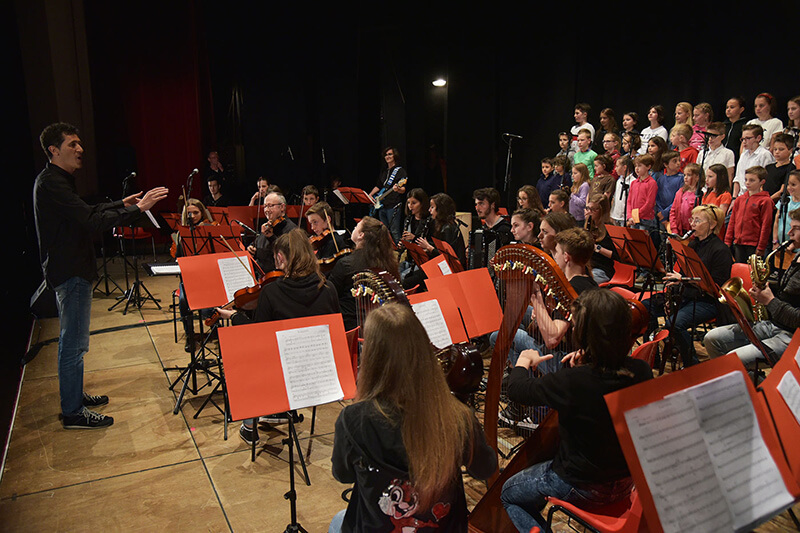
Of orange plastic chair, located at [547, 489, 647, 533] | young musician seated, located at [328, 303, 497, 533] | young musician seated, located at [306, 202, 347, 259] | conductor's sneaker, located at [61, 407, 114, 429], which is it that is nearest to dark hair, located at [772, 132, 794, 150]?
young musician seated, located at [306, 202, 347, 259]

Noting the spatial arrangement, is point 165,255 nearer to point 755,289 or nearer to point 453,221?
point 453,221

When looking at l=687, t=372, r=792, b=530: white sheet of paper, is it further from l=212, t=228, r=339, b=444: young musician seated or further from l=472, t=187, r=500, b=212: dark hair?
l=472, t=187, r=500, b=212: dark hair

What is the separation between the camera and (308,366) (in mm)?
2895

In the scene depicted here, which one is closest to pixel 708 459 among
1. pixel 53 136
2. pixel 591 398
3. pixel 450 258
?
pixel 591 398

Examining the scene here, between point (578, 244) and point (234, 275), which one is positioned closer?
point (578, 244)

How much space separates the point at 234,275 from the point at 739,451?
380 centimetres

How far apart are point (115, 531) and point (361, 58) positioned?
1097 cm

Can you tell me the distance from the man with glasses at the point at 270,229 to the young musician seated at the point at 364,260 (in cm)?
170

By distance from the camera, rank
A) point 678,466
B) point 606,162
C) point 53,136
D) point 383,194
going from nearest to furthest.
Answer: point 678,466 < point 53,136 < point 606,162 < point 383,194

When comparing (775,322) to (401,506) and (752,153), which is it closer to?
(401,506)

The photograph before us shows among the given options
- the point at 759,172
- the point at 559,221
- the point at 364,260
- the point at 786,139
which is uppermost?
the point at 786,139

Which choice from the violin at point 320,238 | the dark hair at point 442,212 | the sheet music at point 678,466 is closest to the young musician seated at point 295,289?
the violin at point 320,238

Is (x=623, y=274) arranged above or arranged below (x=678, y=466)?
below

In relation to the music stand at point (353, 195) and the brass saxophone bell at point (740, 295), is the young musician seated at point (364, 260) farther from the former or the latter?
the music stand at point (353, 195)
